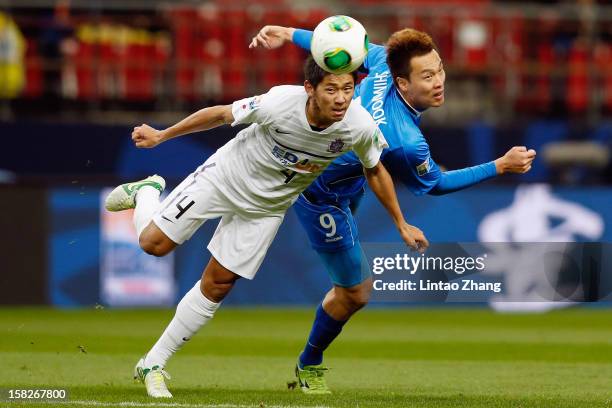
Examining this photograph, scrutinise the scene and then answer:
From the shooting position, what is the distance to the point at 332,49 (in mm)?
7617

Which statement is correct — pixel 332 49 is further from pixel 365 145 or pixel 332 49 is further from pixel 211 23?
pixel 211 23

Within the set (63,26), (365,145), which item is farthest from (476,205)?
(365,145)

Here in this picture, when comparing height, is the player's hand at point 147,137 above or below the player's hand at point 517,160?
above

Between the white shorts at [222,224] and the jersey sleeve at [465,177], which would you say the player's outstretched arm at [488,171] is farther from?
the white shorts at [222,224]

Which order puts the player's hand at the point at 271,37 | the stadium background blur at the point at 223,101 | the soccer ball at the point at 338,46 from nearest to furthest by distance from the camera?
the soccer ball at the point at 338,46, the player's hand at the point at 271,37, the stadium background blur at the point at 223,101

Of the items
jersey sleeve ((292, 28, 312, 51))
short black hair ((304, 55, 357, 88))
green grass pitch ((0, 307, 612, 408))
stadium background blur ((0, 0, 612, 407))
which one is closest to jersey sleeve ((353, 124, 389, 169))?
short black hair ((304, 55, 357, 88))

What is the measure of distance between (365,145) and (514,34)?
13434mm

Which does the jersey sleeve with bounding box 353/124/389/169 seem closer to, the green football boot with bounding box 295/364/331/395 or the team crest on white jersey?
the team crest on white jersey

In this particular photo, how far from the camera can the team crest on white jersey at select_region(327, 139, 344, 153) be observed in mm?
7965

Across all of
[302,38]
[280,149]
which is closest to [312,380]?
[280,149]

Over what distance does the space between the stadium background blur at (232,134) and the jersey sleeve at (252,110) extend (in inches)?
165

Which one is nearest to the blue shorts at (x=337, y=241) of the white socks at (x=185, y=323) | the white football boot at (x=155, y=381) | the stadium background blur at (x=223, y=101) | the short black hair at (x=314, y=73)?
the white socks at (x=185, y=323)

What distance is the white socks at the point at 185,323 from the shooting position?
8188mm

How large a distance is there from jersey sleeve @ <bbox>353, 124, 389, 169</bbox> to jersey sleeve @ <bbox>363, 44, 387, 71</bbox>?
1274 mm
